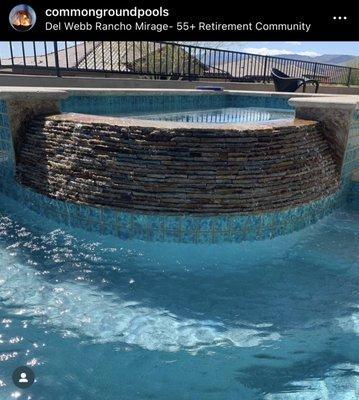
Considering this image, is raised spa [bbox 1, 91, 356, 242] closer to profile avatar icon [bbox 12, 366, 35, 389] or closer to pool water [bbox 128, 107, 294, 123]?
profile avatar icon [bbox 12, 366, 35, 389]

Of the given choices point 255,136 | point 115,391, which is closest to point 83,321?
point 115,391

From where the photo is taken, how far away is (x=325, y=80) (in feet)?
56.5

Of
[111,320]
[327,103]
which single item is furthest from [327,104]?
[111,320]

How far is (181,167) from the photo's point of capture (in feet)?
13.6

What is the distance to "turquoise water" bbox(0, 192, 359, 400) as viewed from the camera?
257cm

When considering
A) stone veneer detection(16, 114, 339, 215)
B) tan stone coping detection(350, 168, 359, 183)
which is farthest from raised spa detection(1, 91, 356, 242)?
tan stone coping detection(350, 168, 359, 183)

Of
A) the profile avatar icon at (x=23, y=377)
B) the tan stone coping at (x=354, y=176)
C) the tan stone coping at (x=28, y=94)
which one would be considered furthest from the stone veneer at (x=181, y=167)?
the profile avatar icon at (x=23, y=377)

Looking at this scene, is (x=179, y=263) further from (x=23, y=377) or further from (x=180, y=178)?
(x=23, y=377)
